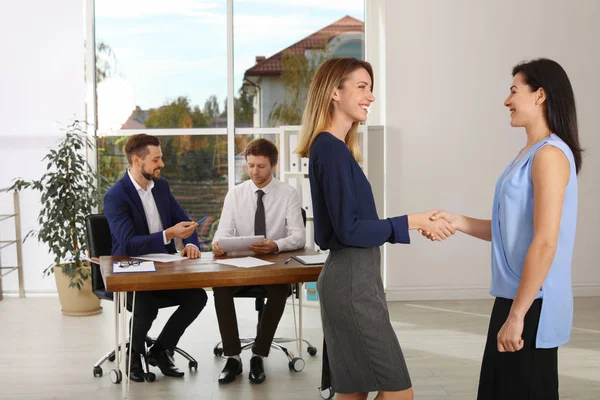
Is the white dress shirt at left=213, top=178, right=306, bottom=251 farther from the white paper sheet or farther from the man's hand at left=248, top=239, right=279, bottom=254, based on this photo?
the white paper sheet

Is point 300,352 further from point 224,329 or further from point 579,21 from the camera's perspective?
point 579,21

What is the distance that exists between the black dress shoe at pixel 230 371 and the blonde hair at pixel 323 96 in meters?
1.99

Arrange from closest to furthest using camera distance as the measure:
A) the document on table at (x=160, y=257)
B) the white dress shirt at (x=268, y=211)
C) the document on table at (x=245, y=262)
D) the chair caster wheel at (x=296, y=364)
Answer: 1. the document on table at (x=245, y=262)
2. the document on table at (x=160, y=257)
3. the chair caster wheel at (x=296, y=364)
4. the white dress shirt at (x=268, y=211)

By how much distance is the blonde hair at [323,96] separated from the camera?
247 centimetres

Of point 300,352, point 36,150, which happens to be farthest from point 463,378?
point 36,150

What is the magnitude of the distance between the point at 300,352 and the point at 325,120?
226 centimetres

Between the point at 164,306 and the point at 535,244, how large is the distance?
2.72 meters

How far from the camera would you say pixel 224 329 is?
4.14m

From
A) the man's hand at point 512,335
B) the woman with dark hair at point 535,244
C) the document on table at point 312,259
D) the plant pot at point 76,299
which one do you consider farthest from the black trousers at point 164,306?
the man's hand at point 512,335

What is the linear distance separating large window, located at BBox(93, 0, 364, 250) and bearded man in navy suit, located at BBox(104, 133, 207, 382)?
2.52 m

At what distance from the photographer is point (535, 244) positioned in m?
2.03

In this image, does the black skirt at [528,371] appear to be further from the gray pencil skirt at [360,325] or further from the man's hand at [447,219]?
the man's hand at [447,219]

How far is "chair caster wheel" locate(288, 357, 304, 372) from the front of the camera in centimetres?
429

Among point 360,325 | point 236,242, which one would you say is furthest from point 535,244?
point 236,242
